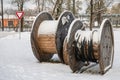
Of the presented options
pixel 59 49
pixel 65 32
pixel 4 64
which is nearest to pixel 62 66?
pixel 59 49

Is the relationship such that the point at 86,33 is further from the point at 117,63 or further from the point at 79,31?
the point at 117,63

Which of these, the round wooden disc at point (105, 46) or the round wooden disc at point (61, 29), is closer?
the round wooden disc at point (105, 46)

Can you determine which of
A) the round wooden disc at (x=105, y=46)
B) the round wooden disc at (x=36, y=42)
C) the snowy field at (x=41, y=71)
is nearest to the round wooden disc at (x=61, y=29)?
the snowy field at (x=41, y=71)

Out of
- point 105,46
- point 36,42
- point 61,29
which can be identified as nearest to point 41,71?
point 36,42

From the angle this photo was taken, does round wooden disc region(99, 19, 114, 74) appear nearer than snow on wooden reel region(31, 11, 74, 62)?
Yes

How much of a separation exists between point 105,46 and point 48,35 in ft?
7.65

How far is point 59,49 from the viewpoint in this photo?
35.3 ft

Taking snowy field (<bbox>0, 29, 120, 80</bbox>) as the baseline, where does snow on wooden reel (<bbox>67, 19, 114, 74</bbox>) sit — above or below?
above

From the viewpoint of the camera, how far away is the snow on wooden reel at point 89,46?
9.25 m

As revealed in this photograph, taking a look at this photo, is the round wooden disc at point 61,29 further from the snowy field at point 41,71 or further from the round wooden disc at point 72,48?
the round wooden disc at point 72,48

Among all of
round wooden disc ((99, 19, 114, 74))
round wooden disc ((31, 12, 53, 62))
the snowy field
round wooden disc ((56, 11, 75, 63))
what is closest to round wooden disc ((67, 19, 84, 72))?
the snowy field

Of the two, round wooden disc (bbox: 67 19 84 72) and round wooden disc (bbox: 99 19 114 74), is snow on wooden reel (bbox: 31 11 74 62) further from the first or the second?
round wooden disc (bbox: 99 19 114 74)

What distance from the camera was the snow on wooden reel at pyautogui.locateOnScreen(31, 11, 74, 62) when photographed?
430 inches

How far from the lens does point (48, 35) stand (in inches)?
441
